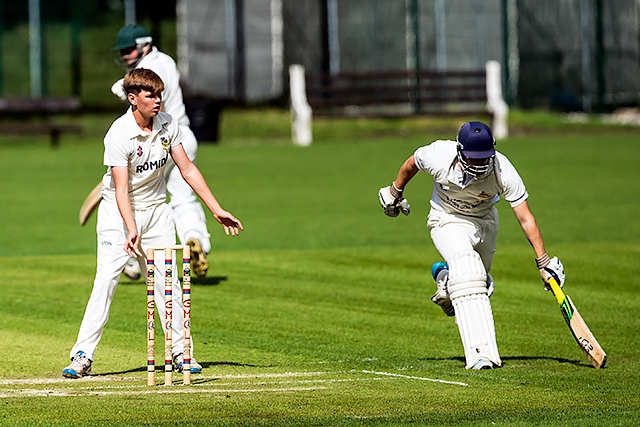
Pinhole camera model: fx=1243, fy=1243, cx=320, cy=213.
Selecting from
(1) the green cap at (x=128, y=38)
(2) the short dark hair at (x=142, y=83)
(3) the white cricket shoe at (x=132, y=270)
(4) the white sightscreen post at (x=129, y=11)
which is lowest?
(3) the white cricket shoe at (x=132, y=270)

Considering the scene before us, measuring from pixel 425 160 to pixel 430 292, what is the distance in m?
3.28

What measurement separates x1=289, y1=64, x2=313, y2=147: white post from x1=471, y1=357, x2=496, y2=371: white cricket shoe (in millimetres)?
21502

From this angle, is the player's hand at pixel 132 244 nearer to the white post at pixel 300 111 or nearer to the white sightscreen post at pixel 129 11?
the white post at pixel 300 111

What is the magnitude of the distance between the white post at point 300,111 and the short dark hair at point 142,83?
21817 millimetres

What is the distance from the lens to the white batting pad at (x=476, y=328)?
823 centimetres

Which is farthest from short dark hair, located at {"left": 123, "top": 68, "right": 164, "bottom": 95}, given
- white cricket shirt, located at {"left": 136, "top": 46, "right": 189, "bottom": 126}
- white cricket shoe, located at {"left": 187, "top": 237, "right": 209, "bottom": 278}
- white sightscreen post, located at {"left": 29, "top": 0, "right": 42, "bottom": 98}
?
white sightscreen post, located at {"left": 29, "top": 0, "right": 42, "bottom": 98}

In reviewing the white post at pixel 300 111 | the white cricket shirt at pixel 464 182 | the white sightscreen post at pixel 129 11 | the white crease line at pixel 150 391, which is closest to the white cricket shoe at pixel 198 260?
the white cricket shirt at pixel 464 182

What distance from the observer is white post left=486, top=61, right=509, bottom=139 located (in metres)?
30.2

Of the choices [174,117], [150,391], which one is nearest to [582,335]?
[150,391]

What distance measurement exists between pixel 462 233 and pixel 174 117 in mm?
3923

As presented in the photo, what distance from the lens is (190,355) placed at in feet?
24.9

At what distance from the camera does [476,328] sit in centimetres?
828

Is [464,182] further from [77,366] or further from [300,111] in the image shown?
[300,111]

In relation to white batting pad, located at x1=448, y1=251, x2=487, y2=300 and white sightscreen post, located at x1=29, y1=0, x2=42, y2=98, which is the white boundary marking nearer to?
white batting pad, located at x1=448, y1=251, x2=487, y2=300
